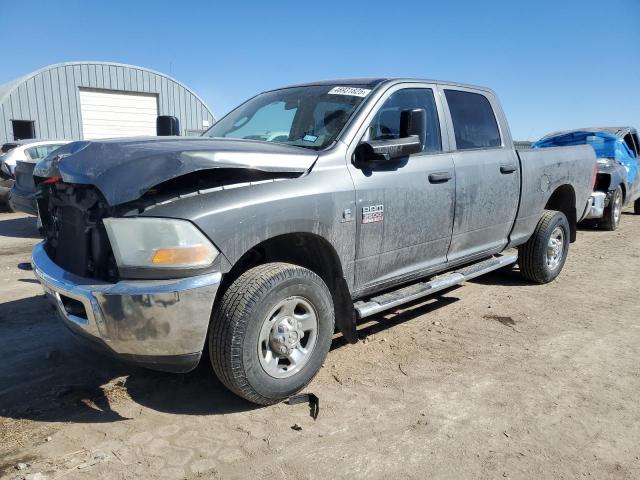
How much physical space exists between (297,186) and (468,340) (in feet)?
7.00

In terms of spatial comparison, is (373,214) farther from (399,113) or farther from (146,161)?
(146,161)

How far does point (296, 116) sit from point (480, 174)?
1670 millimetres

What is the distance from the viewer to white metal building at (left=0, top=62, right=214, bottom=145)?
66.4 feet

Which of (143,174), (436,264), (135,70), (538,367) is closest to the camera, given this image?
(143,174)

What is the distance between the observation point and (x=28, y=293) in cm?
514

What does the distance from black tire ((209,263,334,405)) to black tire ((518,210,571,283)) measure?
11.1 ft

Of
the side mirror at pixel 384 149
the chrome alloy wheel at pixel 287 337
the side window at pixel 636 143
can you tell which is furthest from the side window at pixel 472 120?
the side window at pixel 636 143

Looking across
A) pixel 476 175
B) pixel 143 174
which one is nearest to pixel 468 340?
pixel 476 175

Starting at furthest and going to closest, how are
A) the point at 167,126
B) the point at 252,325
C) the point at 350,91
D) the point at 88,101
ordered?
the point at 88,101
the point at 167,126
the point at 350,91
the point at 252,325

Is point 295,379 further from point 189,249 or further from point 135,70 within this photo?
point 135,70

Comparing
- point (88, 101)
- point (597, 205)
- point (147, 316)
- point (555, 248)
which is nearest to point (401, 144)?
point (147, 316)

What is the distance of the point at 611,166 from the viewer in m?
9.69

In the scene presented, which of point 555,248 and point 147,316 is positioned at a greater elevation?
point 147,316

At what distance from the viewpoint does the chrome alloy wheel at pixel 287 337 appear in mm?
2883
